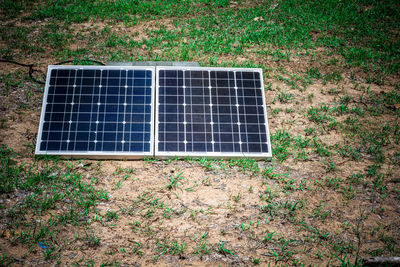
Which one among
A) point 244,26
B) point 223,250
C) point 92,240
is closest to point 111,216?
point 92,240

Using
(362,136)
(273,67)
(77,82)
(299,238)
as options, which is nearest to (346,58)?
(273,67)

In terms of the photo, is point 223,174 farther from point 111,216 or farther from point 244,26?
point 244,26

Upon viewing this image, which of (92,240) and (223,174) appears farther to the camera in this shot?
(223,174)

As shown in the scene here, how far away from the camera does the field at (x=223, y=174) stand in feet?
13.6

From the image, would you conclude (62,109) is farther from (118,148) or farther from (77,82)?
(118,148)

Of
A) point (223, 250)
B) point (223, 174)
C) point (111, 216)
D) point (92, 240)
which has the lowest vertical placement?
point (223, 250)

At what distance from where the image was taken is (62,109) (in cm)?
551

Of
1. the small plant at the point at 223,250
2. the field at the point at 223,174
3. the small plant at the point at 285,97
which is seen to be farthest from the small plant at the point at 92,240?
the small plant at the point at 285,97

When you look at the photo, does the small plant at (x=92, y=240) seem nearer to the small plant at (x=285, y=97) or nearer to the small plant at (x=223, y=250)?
the small plant at (x=223, y=250)

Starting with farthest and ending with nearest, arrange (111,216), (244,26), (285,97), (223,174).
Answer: (244,26)
(285,97)
(223,174)
(111,216)

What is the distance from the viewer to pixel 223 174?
540 centimetres

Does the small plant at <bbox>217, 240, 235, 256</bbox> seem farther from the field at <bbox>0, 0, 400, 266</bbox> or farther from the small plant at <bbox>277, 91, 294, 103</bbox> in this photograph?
the small plant at <bbox>277, 91, 294, 103</bbox>

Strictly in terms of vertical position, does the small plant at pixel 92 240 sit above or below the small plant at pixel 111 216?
below

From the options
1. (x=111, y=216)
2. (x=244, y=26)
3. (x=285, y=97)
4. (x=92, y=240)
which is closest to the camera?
(x=92, y=240)
